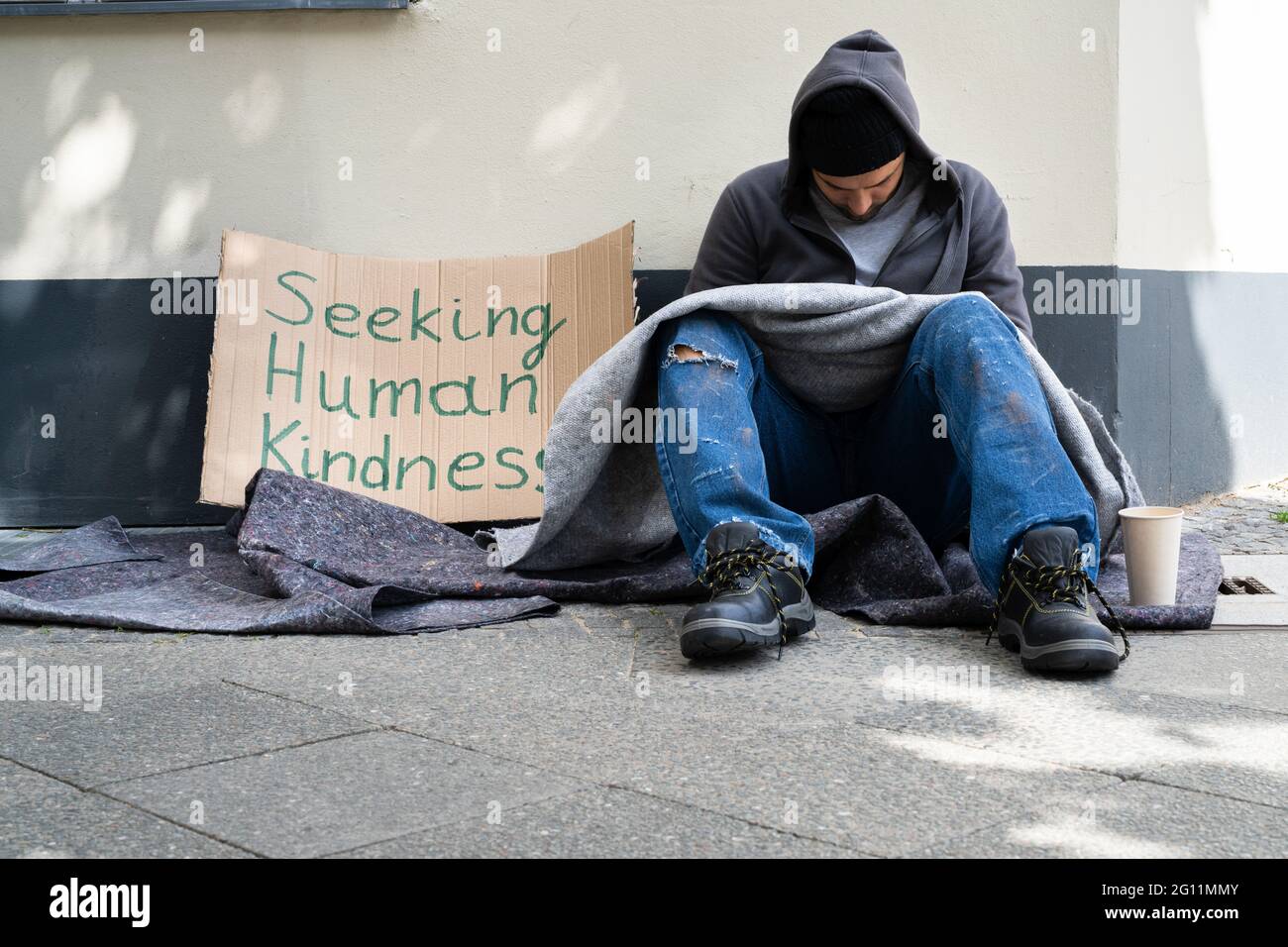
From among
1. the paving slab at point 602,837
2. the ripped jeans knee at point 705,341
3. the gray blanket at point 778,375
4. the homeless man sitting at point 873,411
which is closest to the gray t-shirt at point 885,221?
the homeless man sitting at point 873,411

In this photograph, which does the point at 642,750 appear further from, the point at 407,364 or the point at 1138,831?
the point at 407,364

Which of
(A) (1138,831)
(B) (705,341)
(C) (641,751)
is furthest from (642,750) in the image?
(B) (705,341)

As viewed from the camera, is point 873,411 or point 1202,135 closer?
point 873,411

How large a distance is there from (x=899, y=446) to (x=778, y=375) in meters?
0.31

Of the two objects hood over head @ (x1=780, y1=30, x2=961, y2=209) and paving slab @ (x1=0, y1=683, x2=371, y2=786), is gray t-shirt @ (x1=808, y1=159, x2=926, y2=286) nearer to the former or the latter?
hood over head @ (x1=780, y1=30, x2=961, y2=209)

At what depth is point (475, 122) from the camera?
4012 mm

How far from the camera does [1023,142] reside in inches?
154

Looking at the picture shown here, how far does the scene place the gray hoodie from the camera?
9.96 feet

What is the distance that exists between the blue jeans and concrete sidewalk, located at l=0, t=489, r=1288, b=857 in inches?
10.2

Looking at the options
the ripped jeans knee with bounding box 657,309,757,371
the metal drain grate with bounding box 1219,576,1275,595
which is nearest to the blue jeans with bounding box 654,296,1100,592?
the ripped jeans knee with bounding box 657,309,757,371

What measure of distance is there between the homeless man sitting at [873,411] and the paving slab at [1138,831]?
1.93 ft

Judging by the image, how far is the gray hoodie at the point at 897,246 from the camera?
9.96 ft

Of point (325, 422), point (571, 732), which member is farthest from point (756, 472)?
point (325, 422)

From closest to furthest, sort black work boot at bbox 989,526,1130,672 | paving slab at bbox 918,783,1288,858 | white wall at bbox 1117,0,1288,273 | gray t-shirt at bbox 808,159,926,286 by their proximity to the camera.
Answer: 1. paving slab at bbox 918,783,1288,858
2. black work boot at bbox 989,526,1130,672
3. gray t-shirt at bbox 808,159,926,286
4. white wall at bbox 1117,0,1288,273
